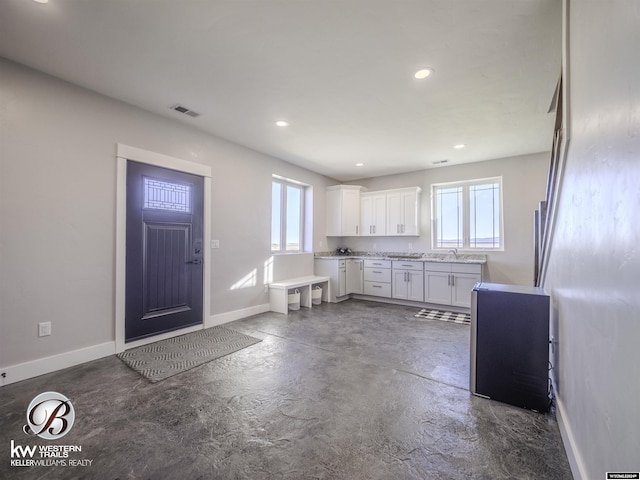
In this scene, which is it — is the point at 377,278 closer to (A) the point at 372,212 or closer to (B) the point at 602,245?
(A) the point at 372,212

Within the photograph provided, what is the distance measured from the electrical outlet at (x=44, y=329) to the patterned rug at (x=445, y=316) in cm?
449

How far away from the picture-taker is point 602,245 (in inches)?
43.6

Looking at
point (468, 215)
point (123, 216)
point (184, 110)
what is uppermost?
point (184, 110)

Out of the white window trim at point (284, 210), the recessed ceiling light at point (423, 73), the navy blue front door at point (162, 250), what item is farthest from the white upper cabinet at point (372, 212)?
the recessed ceiling light at point (423, 73)

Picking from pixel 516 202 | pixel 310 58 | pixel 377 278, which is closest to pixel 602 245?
pixel 310 58

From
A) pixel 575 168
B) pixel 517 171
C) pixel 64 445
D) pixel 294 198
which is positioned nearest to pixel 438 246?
pixel 517 171

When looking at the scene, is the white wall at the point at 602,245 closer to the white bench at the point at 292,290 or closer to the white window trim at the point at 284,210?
the white bench at the point at 292,290

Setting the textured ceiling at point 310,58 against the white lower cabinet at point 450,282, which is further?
the white lower cabinet at point 450,282

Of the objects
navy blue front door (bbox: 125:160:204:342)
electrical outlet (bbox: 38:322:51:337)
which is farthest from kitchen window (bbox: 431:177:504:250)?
electrical outlet (bbox: 38:322:51:337)

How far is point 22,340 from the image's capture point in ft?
7.77

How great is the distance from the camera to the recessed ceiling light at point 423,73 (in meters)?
2.41

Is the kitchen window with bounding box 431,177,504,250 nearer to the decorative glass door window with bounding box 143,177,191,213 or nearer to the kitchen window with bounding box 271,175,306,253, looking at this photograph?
the kitchen window with bounding box 271,175,306,253

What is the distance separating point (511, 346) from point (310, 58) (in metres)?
2.70

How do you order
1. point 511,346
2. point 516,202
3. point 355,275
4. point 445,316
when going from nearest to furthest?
point 511,346, point 445,316, point 516,202, point 355,275
